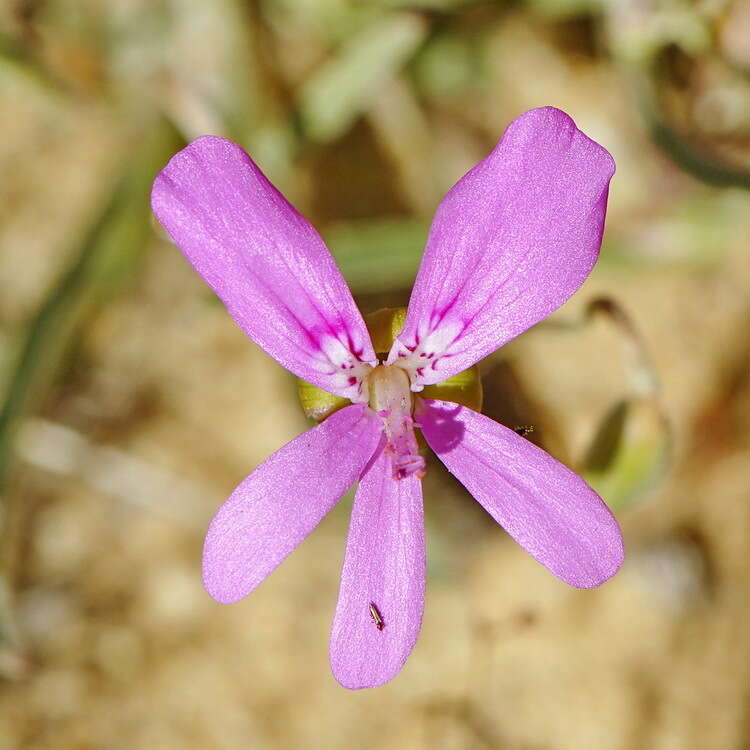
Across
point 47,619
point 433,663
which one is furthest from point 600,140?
point 47,619

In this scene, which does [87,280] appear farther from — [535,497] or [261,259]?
[535,497]

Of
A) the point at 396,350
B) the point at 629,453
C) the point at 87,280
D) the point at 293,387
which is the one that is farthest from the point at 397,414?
the point at 87,280

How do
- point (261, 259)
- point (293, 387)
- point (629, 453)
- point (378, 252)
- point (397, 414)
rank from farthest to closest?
point (293, 387), point (378, 252), point (629, 453), point (397, 414), point (261, 259)

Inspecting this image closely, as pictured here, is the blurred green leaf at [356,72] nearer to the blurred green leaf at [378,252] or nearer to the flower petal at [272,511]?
the blurred green leaf at [378,252]

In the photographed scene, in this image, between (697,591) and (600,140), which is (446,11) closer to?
(600,140)

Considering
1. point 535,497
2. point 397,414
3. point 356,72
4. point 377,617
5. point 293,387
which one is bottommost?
point 377,617

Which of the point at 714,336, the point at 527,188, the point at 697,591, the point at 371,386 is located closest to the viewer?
the point at 527,188

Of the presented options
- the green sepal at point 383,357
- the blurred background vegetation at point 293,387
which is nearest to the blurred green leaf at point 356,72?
the blurred background vegetation at point 293,387
